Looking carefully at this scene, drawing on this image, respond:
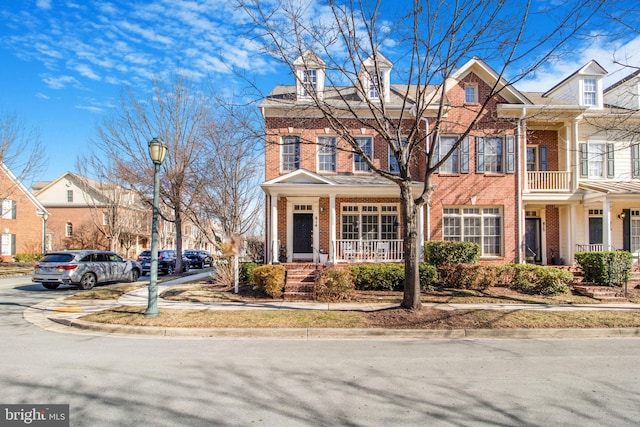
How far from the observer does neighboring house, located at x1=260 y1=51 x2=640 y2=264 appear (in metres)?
16.7

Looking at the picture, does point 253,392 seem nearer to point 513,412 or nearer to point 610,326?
point 513,412

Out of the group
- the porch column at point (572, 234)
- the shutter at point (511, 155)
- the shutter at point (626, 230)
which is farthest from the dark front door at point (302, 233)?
the shutter at point (626, 230)

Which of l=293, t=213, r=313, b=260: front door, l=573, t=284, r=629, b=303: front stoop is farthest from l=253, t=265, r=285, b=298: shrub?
l=573, t=284, r=629, b=303: front stoop

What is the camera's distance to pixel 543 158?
1788 cm

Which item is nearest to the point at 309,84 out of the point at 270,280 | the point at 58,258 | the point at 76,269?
the point at 270,280

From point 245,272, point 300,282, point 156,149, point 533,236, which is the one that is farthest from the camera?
point 533,236

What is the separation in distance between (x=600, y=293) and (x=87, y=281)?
19.0m

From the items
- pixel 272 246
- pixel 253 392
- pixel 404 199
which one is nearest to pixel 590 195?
pixel 404 199

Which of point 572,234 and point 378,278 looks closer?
point 378,278

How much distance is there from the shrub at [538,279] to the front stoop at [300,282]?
22.7 feet

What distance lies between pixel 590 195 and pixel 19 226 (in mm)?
41012

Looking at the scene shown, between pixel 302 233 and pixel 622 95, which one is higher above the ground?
pixel 622 95

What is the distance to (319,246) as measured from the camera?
56.5ft

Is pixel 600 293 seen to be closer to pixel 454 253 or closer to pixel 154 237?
pixel 454 253
